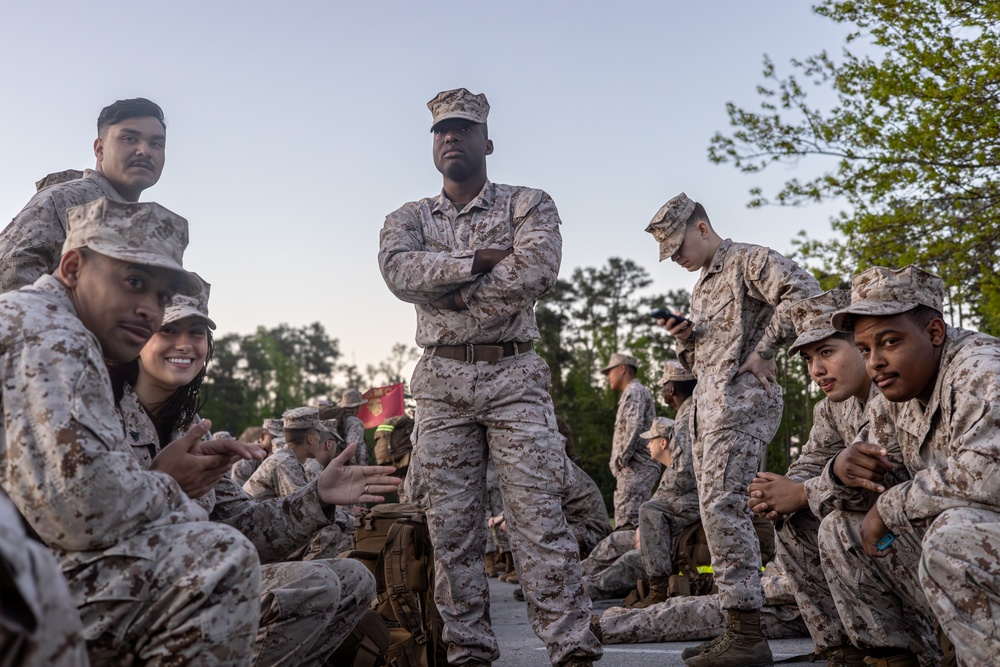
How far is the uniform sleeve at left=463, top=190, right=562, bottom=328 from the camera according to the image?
4.46 meters

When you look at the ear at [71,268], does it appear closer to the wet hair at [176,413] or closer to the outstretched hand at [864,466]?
the wet hair at [176,413]

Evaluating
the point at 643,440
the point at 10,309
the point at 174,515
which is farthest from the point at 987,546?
the point at 643,440

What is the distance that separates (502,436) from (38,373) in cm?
246

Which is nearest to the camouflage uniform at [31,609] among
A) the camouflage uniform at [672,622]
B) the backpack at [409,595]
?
the backpack at [409,595]

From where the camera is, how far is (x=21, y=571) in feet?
4.72

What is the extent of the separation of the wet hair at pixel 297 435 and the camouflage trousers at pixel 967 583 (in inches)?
303

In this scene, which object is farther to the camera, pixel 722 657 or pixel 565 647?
pixel 722 657

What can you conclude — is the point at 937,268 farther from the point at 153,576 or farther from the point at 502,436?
the point at 153,576

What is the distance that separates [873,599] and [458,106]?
2.88 meters

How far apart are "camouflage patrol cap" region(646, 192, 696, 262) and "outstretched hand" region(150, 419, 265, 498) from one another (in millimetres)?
3381

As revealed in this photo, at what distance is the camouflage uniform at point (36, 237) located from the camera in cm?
423

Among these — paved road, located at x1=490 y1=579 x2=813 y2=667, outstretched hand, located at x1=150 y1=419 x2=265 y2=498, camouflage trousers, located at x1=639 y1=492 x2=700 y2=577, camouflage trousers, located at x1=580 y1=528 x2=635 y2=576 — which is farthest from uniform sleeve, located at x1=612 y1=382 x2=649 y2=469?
outstretched hand, located at x1=150 y1=419 x2=265 y2=498

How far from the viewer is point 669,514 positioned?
8.15m

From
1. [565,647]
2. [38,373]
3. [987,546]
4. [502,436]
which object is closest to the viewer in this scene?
[38,373]
